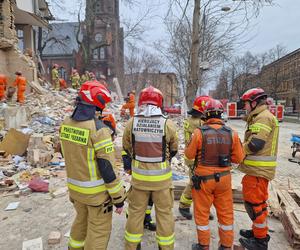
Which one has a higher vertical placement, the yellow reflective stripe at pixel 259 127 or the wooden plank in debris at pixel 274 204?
the yellow reflective stripe at pixel 259 127

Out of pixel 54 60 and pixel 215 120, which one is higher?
pixel 54 60

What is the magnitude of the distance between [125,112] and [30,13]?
373 inches

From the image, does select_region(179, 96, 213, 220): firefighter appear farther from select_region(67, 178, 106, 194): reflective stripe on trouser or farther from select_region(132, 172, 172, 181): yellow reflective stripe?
select_region(67, 178, 106, 194): reflective stripe on trouser

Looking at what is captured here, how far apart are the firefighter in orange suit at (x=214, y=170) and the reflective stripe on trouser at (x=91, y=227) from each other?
46.0 inches

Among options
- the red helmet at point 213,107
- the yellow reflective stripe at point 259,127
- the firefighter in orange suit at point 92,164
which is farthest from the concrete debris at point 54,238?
the yellow reflective stripe at point 259,127

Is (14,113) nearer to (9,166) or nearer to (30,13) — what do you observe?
(9,166)

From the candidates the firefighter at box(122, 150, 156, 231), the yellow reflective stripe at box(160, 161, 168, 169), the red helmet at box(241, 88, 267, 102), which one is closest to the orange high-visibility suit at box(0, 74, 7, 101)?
the firefighter at box(122, 150, 156, 231)

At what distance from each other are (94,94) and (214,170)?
168 cm

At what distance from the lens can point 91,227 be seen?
8.11ft

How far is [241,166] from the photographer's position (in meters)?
3.41

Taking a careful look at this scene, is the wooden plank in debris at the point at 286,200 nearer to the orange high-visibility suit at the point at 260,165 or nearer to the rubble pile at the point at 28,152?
the orange high-visibility suit at the point at 260,165

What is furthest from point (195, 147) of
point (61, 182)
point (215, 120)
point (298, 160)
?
point (298, 160)

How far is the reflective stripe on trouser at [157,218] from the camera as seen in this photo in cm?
279

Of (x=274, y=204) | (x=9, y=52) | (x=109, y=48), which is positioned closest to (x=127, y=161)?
(x=274, y=204)
